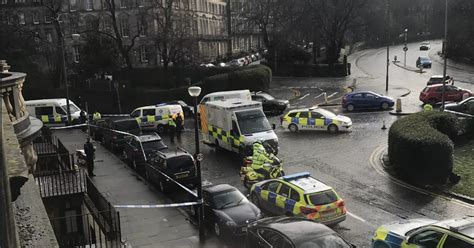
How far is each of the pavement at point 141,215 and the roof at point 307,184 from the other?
2796 mm

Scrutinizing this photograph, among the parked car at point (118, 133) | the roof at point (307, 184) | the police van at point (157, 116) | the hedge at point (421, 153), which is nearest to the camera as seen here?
the roof at point (307, 184)

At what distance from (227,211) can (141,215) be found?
3.47m

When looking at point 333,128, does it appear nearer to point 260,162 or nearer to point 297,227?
point 260,162

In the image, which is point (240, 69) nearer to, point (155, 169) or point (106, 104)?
point (106, 104)

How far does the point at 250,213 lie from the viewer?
13.6 metres

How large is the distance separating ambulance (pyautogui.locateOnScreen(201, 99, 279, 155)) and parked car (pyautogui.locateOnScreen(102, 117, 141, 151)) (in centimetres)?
532

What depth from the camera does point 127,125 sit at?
27516mm

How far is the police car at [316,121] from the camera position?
27.2 meters

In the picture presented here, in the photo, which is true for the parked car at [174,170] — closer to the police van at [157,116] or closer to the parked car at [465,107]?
the police van at [157,116]

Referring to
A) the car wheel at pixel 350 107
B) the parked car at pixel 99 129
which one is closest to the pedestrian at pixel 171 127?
the parked car at pixel 99 129

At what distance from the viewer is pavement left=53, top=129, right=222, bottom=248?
13.7 meters

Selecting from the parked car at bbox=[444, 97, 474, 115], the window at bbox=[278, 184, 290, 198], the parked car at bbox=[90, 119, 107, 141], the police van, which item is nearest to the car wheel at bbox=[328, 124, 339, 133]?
the parked car at bbox=[444, 97, 474, 115]

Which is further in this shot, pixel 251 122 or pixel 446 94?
pixel 446 94

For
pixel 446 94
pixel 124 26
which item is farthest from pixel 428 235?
pixel 124 26
